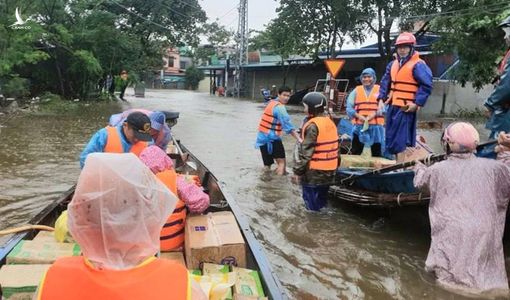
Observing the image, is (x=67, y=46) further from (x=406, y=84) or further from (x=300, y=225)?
(x=406, y=84)

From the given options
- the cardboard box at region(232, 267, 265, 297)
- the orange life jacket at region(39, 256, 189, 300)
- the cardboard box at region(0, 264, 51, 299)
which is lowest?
the cardboard box at region(232, 267, 265, 297)

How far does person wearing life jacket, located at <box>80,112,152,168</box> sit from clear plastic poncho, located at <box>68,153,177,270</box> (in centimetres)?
278

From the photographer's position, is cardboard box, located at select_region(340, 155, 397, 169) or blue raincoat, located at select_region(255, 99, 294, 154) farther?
blue raincoat, located at select_region(255, 99, 294, 154)

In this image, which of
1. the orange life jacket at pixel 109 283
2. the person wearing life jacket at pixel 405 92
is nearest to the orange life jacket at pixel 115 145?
the orange life jacket at pixel 109 283

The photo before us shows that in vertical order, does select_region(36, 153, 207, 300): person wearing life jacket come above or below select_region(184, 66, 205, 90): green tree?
above

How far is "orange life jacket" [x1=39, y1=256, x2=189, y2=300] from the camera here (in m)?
1.49

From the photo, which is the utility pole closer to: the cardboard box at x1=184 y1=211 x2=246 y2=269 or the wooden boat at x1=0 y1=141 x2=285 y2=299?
the wooden boat at x1=0 y1=141 x2=285 y2=299

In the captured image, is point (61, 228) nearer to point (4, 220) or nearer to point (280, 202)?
point (4, 220)

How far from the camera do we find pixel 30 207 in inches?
263

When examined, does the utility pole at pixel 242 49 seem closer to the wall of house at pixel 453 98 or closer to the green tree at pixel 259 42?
the green tree at pixel 259 42

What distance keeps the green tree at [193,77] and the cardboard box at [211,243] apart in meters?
55.2

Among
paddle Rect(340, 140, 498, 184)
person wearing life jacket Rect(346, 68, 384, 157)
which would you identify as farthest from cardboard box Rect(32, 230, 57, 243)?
person wearing life jacket Rect(346, 68, 384, 157)

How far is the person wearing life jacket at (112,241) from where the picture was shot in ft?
4.85

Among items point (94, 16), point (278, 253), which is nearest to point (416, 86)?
point (278, 253)
